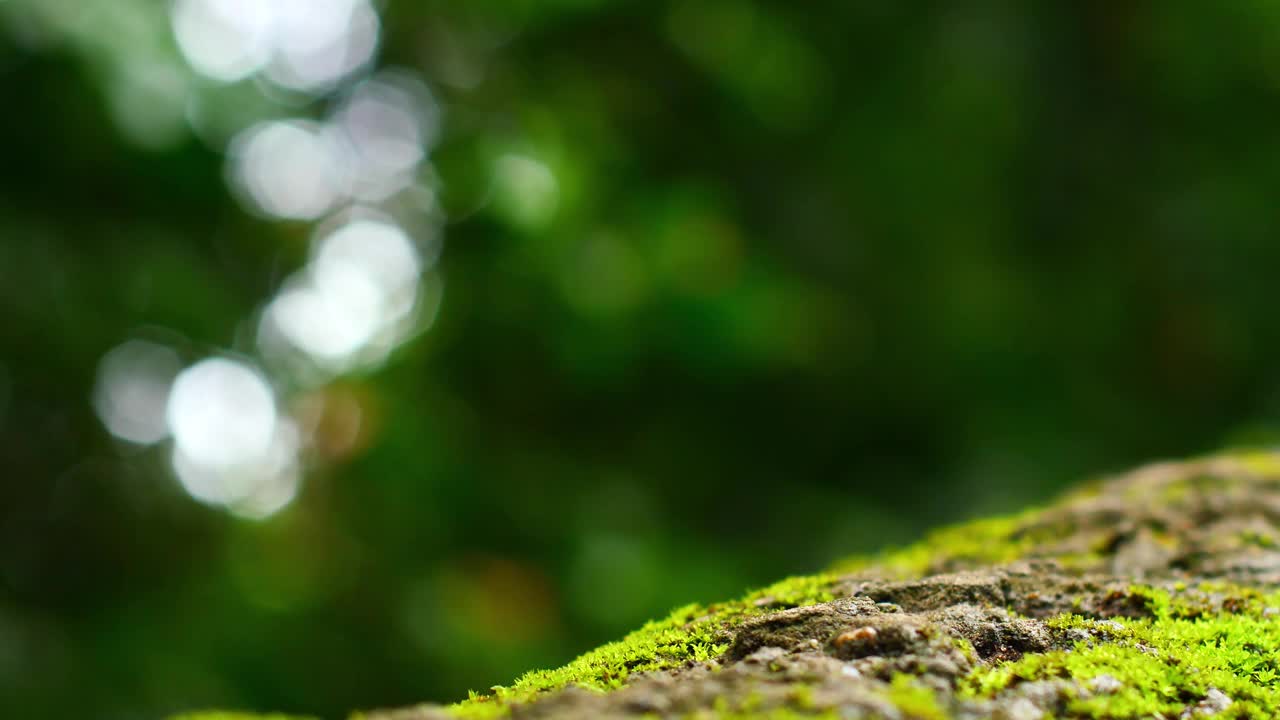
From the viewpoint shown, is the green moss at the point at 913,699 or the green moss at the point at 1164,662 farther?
the green moss at the point at 1164,662

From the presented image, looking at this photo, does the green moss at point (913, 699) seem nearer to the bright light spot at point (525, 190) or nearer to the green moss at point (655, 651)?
the green moss at point (655, 651)

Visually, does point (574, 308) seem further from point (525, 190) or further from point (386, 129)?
point (386, 129)

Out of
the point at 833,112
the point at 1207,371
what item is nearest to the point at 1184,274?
the point at 1207,371

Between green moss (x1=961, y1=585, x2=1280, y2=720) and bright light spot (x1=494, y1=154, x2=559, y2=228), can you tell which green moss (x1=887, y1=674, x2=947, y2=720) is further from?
bright light spot (x1=494, y1=154, x2=559, y2=228)

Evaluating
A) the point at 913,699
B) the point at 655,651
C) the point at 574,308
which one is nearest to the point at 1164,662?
the point at 913,699

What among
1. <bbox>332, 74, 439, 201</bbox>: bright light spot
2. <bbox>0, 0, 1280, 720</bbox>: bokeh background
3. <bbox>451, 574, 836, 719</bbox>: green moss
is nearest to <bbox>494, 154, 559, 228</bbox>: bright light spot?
<bbox>0, 0, 1280, 720</bbox>: bokeh background

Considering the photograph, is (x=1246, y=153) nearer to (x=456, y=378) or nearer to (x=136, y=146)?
(x=456, y=378)

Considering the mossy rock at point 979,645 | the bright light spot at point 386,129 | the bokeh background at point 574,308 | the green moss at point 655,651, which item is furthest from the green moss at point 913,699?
the bright light spot at point 386,129
